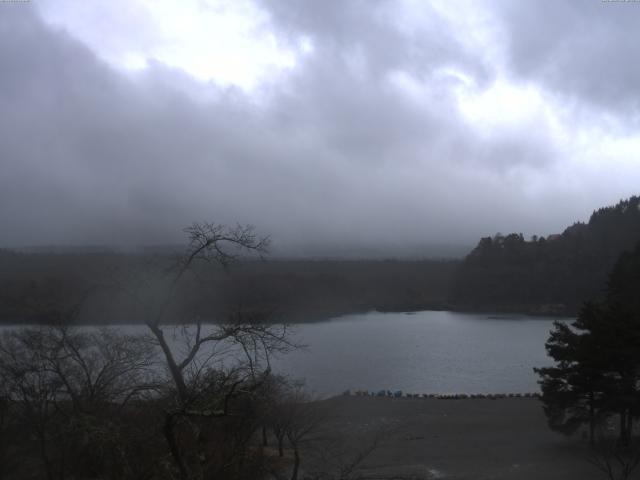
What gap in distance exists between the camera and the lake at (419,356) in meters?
27.4

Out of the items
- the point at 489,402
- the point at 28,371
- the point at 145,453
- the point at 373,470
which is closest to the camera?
the point at 145,453

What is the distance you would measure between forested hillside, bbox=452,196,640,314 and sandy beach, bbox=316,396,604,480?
5143 centimetres

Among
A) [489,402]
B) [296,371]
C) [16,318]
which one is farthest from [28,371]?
[296,371]

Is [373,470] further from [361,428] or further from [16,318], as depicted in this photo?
[16,318]

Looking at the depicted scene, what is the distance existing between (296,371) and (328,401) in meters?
6.81

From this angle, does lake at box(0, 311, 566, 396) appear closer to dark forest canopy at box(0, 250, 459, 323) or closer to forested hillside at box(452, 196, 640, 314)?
dark forest canopy at box(0, 250, 459, 323)

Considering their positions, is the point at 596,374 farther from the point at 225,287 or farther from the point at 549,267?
the point at 549,267

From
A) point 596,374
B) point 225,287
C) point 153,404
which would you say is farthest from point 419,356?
point 153,404

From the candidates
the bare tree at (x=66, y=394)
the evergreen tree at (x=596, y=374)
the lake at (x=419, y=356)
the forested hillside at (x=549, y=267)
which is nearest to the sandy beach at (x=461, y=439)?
the evergreen tree at (x=596, y=374)

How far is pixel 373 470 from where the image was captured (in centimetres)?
1362

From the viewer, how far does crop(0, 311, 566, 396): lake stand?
2716cm

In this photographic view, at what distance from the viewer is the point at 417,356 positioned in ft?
119

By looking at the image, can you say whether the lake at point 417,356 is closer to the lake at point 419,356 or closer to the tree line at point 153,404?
the lake at point 419,356

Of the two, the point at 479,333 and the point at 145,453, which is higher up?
the point at 145,453
